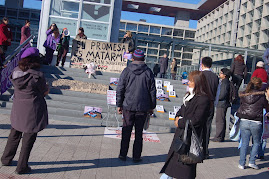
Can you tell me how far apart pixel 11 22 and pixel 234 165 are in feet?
94.3

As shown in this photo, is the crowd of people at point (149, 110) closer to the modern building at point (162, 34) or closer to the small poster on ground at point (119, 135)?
the small poster on ground at point (119, 135)

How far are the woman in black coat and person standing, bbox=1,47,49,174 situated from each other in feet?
6.60

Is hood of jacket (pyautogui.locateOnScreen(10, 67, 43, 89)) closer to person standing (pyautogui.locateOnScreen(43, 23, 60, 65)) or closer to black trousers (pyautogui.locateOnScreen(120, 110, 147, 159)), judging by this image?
black trousers (pyautogui.locateOnScreen(120, 110, 147, 159))

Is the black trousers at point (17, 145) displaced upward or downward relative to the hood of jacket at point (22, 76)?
downward

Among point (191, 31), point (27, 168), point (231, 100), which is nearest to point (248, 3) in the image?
point (191, 31)

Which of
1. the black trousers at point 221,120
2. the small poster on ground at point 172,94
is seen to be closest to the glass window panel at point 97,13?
the small poster on ground at point 172,94

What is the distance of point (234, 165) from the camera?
6832mm

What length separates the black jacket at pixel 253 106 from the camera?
638 centimetres

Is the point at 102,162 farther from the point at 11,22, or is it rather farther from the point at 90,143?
the point at 11,22

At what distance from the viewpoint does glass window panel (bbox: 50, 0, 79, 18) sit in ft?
52.5

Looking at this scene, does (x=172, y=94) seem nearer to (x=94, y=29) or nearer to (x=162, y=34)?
(x=94, y=29)

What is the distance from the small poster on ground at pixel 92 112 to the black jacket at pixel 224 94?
11.7ft

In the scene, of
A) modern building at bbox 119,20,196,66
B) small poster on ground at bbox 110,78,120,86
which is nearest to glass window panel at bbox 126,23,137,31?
modern building at bbox 119,20,196,66

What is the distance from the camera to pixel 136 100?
5.97 m
